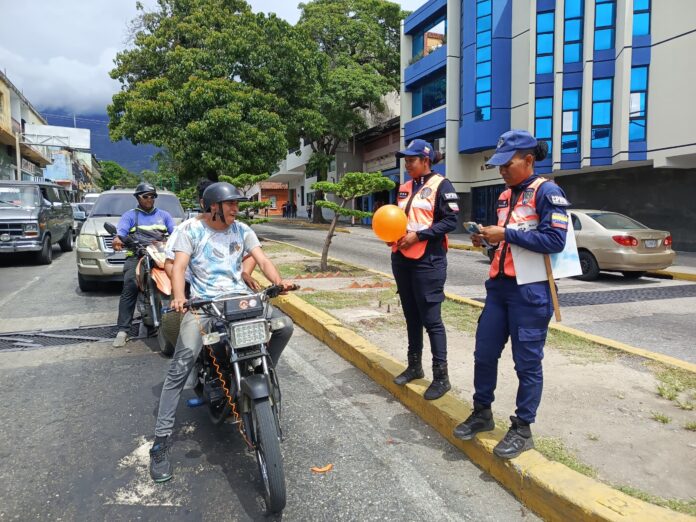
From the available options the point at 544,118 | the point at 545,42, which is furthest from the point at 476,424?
the point at 545,42

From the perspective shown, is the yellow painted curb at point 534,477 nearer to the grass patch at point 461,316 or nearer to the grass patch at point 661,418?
the grass patch at point 661,418

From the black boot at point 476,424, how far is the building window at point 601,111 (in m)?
19.1

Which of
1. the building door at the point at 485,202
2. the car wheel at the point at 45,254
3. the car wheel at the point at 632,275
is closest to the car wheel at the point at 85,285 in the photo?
the car wheel at the point at 45,254

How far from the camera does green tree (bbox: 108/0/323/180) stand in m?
19.7

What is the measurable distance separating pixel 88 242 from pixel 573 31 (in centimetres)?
1995

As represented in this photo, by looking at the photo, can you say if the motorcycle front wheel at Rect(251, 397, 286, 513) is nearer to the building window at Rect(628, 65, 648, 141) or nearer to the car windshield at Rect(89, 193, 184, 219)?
the car windshield at Rect(89, 193, 184, 219)

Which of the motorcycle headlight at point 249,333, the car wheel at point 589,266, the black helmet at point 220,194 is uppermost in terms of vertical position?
the black helmet at point 220,194

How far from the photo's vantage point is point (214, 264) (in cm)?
354

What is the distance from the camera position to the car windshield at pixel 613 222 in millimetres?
10750

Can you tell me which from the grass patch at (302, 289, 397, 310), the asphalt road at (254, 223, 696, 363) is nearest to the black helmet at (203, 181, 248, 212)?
the grass patch at (302, 289, 397, 310)

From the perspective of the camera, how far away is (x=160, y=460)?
3084mm

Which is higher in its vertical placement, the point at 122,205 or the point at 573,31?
the point at 573,31

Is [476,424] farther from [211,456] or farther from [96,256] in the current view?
[96,256]

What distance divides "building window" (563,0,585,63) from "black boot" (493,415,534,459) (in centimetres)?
2128
